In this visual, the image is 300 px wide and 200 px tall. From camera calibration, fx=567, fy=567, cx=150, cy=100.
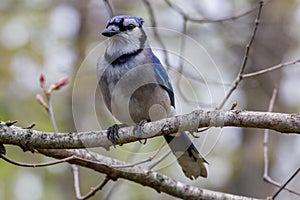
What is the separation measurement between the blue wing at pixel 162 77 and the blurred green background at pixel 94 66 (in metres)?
2.04

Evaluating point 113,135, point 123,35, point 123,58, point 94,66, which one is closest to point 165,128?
point 113,135

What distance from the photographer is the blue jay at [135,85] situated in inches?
147

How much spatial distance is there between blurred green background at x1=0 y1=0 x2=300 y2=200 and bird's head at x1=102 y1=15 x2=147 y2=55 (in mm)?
2126

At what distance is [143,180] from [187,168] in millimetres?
301

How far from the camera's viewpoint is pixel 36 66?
6.75 metres

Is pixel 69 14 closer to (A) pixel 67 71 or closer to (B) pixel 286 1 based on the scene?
(A) pixel 67 71

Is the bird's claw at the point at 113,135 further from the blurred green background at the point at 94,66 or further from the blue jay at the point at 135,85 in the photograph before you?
the blurred green background at the point at 94,66

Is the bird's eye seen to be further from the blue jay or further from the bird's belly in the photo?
the bird's belly

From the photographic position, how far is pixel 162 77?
392cm

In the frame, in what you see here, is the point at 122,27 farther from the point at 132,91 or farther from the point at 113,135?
the point at 113,135

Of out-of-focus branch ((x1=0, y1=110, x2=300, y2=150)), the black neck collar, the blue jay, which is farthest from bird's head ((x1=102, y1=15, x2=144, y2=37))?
out-of-focus branch ((x1=0, y1=110, x2=300, y2=150))

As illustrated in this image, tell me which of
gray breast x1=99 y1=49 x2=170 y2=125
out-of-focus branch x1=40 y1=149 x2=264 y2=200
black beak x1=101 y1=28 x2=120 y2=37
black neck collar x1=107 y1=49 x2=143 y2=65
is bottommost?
out-of-focus branch x1=40 y1=149 x2=264 y2=200

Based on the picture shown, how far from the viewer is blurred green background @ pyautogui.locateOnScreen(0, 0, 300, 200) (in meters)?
6.51

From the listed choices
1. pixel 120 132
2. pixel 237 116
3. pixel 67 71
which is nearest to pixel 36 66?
pixel 67 71
